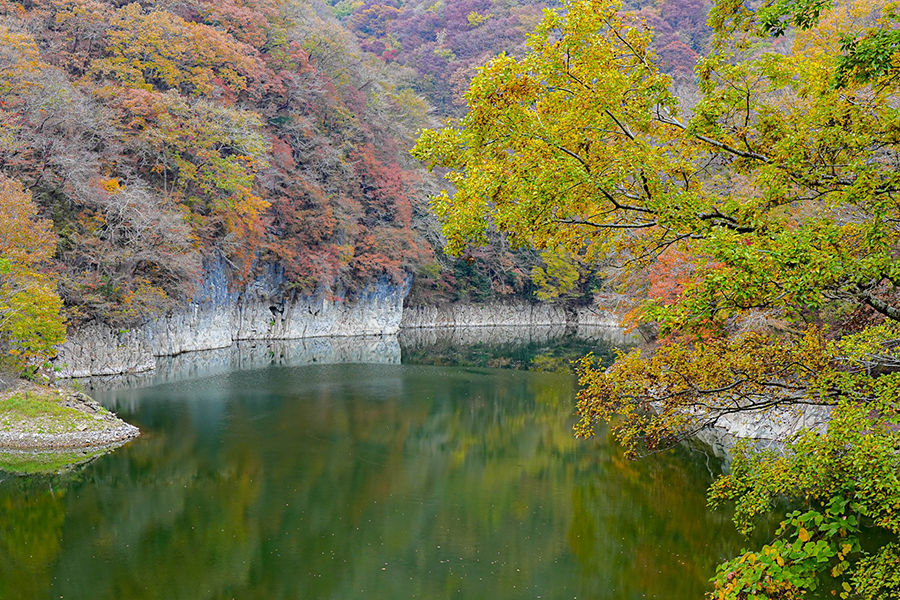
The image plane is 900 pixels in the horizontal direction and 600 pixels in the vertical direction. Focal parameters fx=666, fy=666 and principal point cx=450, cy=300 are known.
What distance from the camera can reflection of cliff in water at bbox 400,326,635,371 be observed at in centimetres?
3449

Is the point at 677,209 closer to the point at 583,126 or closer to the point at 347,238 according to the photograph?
the point at 583,126

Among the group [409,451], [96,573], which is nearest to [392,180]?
[409,451]

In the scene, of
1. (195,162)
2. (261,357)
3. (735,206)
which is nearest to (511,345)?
(261,357)

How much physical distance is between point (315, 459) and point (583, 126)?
1157 cm

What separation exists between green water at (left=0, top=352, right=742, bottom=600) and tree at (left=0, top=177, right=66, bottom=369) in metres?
3.10

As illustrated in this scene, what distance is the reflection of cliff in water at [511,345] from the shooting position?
3449cm

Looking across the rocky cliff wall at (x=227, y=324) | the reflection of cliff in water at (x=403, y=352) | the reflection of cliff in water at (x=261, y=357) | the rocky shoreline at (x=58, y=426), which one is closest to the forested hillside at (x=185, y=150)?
the rocky cliff wall at (x=227, y=324)

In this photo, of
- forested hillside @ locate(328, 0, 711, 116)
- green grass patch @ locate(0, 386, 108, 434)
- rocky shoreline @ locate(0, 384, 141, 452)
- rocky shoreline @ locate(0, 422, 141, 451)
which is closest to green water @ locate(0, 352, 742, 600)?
rocky shoreline @ locate(0, 422, 141, 451)

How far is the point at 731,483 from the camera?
6102mm

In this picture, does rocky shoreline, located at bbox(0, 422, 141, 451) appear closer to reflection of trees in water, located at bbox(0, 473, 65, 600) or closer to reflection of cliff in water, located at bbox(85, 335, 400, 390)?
reflection of trees in water, located at bbox(0, 473, 65, 600)

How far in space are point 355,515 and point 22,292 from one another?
35.6ft

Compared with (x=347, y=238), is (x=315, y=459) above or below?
below

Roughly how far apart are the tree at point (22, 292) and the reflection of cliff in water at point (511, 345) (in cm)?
1810

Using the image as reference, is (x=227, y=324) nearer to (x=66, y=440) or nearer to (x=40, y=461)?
(x=66, y=440)
